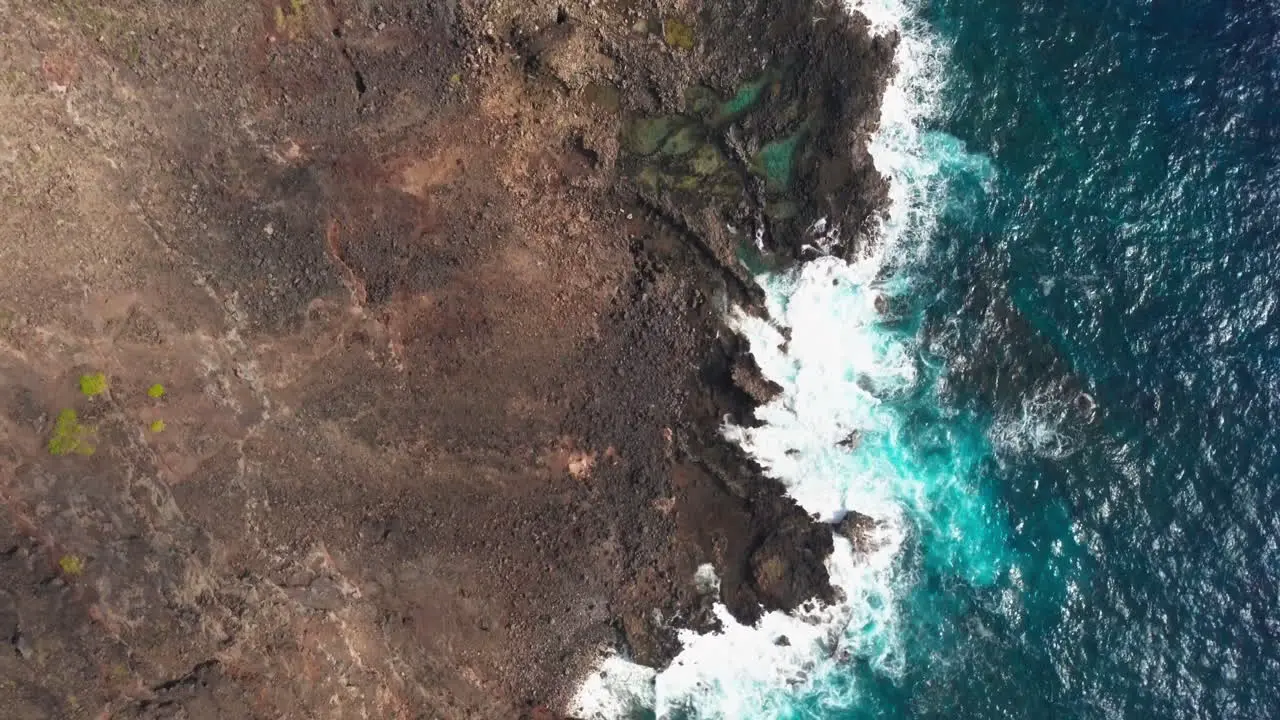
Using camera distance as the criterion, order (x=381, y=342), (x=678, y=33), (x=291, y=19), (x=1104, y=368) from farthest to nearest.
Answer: (x=1104, y=368), (x=678, y=33), (x=381, y=342), (x=291, y=19)

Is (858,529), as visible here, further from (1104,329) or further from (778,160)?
(778,160)

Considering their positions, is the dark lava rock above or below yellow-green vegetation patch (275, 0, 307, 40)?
below

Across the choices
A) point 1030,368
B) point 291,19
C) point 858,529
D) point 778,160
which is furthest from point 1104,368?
point 291,19

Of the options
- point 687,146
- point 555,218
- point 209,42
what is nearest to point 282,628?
point 555,218

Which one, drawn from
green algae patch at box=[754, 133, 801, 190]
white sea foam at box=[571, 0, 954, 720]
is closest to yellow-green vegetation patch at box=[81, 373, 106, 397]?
white sea foam at box=[571, 0, 954, 720]

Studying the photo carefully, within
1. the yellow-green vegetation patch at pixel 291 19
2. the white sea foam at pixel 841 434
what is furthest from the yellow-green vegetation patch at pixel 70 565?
the white sea foam at pixel 841 434

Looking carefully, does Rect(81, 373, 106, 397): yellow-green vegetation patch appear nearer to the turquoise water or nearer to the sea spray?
the sea spray
